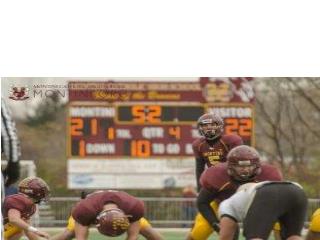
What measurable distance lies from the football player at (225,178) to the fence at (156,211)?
332 centimetres

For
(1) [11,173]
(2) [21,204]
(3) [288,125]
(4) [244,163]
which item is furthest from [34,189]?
(3) [288,125]

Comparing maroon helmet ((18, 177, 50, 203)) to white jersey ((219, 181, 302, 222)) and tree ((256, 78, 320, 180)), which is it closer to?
white jersey ((219, 181, 302, 222))

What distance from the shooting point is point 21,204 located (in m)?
6.55

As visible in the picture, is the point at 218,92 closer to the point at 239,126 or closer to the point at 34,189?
the point at 239,126

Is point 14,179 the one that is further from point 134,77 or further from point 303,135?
point 303,135

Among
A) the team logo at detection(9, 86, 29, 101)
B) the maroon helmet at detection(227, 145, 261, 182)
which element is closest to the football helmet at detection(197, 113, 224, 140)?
the team logo at detection(9, 86, 29, 101)

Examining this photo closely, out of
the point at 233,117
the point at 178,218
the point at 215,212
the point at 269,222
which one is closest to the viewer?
the point at 269,222

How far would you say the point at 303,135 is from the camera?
35.2 ft

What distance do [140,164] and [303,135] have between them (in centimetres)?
188

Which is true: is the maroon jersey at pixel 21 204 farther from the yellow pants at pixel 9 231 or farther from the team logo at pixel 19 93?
the team logo at pixel 19 93

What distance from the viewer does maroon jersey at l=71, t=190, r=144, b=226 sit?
5.59m

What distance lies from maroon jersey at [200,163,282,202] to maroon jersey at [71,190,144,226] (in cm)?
44
